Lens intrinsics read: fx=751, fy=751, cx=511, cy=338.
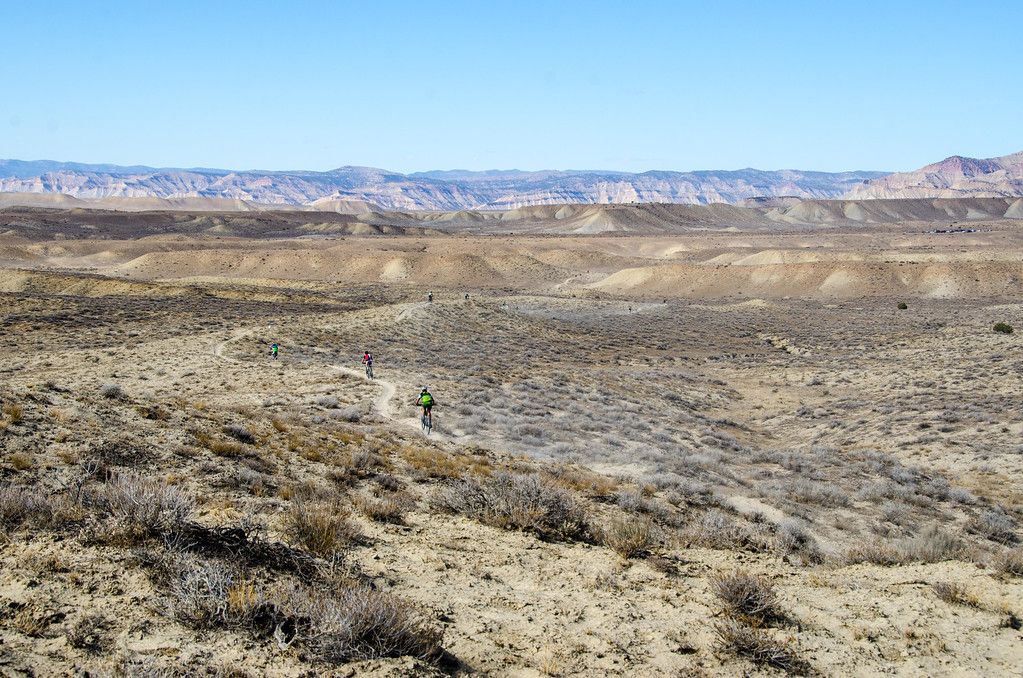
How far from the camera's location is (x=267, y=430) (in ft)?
45.1

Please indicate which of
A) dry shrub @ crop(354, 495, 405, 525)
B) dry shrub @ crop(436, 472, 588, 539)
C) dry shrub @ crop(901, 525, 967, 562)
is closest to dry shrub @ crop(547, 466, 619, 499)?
dry shrub @ crop(436, 472, 588, 539)

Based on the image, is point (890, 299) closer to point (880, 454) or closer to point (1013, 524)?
point (880, 454)

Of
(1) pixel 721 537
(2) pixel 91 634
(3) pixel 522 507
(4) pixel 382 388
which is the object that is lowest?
(4) pixel 382 388

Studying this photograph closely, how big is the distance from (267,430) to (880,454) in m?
14.0

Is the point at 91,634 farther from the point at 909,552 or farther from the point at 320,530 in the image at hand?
the point at 909,552

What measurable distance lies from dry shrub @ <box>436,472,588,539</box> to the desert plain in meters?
0.05

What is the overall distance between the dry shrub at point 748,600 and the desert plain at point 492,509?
0.09ft

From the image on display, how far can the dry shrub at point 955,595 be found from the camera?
7770 millimetres

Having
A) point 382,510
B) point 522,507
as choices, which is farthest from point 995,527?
point 382,510

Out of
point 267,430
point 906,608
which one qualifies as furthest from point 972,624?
point 267,430

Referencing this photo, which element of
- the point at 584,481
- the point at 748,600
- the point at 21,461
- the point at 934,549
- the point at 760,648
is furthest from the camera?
the point at 584,481

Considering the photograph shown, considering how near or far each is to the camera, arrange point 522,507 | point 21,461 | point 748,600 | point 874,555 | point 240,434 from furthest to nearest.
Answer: point 240,434, point 522,507, point 874,555, point 21,461, point 748,600

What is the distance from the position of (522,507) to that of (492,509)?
0.42m

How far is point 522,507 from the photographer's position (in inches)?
385
